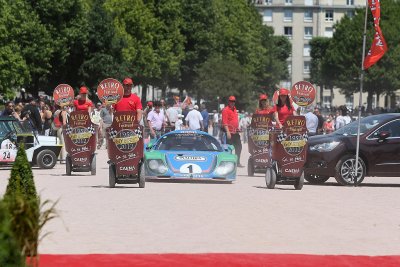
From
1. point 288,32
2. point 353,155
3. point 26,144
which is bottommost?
point 353,155

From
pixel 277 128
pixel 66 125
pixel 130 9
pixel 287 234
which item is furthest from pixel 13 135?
pixel 130 9

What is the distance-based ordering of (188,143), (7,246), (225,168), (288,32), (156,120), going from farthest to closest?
(288,32) < (156,120) < (188,143) < (225,168) < (7,246)

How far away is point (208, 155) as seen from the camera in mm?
23609

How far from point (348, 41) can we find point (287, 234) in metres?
106

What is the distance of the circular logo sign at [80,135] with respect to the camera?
25094 millimetres

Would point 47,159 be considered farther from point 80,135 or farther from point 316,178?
point 316,178

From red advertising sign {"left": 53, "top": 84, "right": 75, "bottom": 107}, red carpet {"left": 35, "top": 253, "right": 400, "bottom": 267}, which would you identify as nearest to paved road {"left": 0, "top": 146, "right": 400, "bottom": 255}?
red carpet {"left": 35, "top": 253, "right": 400, "bottom": 267}

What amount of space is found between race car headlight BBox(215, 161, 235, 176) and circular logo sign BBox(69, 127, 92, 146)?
301 centimetres

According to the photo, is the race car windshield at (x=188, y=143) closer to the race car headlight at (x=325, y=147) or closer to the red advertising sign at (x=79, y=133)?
the red advertising sign at (x=79, y=133)

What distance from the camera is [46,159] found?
1138 inches

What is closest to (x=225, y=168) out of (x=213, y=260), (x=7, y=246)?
(x=213, y=260)

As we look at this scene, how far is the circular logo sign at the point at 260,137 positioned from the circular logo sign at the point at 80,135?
3931 mm

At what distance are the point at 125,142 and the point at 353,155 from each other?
4.82 metres

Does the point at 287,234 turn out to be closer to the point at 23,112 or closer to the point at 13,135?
the point at 13,135
